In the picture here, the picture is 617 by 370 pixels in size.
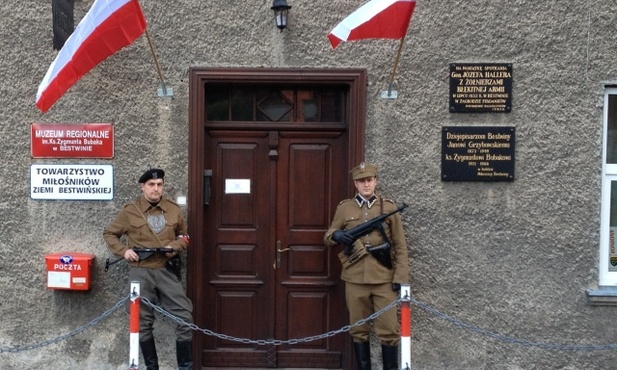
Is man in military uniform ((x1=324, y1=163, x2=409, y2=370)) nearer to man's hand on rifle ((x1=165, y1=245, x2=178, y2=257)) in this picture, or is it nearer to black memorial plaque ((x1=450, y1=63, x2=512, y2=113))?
black memorial plaque ((x1=450, y1=63, x2=512, y2=113))

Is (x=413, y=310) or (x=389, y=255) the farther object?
(x=413, y=310)

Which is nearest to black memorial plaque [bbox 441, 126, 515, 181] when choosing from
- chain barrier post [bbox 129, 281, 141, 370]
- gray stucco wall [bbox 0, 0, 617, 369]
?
gray stucco wall [bbox 0, 0, 617, 369]

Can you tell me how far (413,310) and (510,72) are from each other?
230 cm

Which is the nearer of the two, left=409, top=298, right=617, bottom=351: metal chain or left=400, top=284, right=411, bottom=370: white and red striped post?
left=400, top=284, right=411, bottom=370: white and red striped post

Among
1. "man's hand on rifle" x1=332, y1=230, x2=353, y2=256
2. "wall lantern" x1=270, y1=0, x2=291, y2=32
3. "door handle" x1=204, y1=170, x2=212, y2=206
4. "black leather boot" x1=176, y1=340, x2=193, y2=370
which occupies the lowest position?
"black leather boot" x1=176, y1=340, x2=193, y2=370

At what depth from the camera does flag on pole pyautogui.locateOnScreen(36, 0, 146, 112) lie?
18.9 ft

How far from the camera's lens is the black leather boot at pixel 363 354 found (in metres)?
6.26

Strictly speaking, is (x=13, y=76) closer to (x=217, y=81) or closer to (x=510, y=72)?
(x=217, y=81)

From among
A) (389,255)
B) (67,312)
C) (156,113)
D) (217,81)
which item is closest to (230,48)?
(217,81)

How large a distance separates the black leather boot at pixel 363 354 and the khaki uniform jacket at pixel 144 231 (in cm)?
172

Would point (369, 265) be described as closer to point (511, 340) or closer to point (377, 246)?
point (377, 246)

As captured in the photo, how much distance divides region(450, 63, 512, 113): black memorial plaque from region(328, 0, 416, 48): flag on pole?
2.78 ft

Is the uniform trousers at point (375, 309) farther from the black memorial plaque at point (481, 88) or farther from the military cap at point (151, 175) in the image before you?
the military cap at point (151, 175)

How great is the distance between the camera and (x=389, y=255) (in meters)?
6.12
